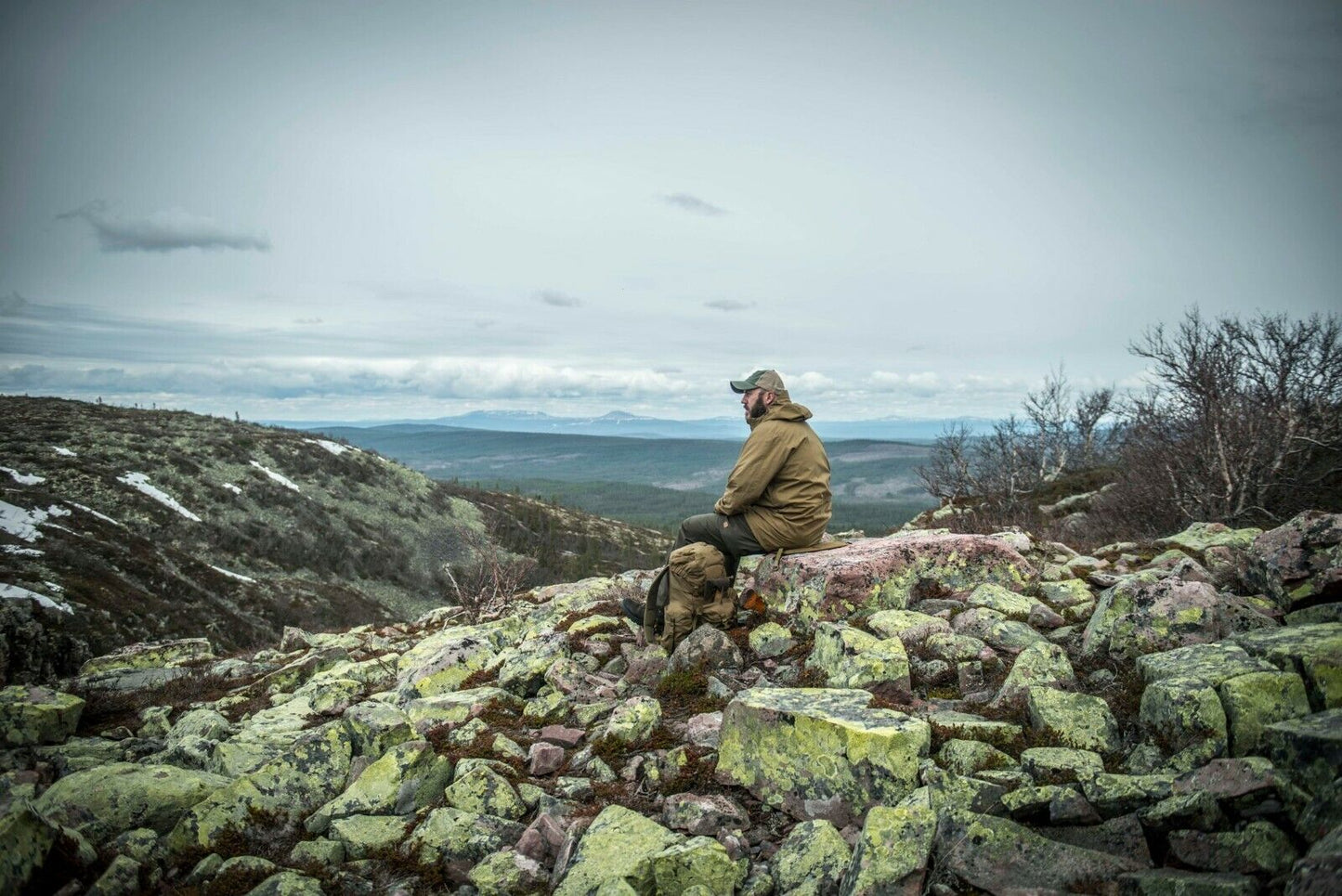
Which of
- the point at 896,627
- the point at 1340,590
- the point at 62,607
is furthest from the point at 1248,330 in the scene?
the point at 62,607

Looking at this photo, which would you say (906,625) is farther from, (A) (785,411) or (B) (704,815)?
(B) (704,815)

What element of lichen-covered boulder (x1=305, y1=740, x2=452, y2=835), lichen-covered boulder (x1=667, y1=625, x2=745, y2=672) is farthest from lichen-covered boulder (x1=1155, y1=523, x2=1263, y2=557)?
lichen-covered boulder (x1=305, y1=740, x2=452, y2=835)

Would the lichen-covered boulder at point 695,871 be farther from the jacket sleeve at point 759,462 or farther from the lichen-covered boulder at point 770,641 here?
the jacket sleeve at point 759,462

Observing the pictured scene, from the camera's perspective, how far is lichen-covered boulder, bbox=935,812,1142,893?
384cm

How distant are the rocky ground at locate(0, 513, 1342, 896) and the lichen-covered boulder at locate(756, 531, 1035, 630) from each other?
0.05m

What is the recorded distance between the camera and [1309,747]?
3918 mm

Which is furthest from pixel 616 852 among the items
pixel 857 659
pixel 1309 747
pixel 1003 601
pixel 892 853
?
pixel 1003 601

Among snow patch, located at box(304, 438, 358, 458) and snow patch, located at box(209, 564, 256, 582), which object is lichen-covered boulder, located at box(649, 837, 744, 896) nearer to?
snow patch, located at box(209, 564, 256, 582)

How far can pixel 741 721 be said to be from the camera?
5.66 m

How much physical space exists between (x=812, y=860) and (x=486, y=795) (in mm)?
2772

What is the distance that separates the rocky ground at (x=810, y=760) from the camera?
4.02m

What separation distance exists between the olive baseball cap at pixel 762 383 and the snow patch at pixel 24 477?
203 ft

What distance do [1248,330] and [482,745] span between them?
37.6m

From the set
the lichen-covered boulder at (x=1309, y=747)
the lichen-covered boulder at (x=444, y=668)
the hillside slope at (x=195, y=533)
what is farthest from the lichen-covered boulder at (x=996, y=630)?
the hillside slope at (x=195, y=533)
